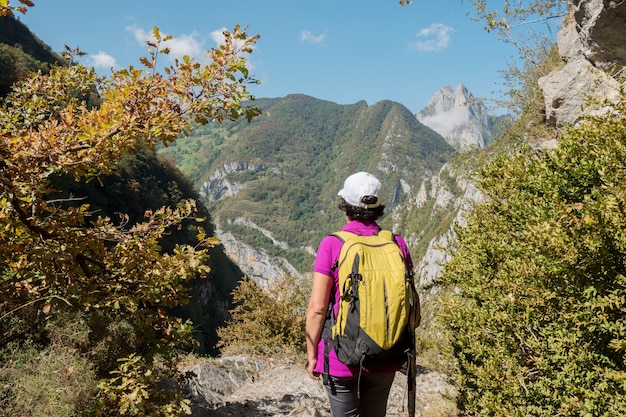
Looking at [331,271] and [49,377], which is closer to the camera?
[331,271]

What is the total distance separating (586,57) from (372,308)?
1137cm

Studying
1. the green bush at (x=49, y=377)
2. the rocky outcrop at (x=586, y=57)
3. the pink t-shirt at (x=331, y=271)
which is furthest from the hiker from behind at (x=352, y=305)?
the rocky outcrop at (x=586, y=57)

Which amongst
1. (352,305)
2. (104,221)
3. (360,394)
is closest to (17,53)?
(104,221)

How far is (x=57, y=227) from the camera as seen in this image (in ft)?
10.2

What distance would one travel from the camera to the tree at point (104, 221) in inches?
115

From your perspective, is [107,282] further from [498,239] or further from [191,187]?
[191,187]

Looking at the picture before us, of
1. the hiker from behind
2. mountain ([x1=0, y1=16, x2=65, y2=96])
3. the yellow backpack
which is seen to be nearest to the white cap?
the hiker from behind

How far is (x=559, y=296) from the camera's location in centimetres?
359

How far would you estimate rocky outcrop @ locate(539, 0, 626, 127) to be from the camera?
876cm

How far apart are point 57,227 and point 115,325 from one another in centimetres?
167

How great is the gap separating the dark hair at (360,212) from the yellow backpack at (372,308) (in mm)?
300

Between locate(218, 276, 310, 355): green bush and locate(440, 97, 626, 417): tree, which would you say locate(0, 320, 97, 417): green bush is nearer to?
locate(440, 97, 626, 417): tree

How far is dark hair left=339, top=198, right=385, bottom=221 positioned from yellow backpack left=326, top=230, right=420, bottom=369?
30 centimetres

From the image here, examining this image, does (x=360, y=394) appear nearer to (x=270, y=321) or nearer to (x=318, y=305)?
(x=318, y=305)
